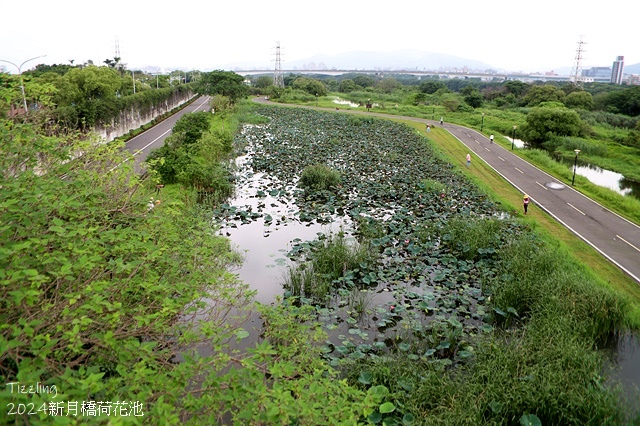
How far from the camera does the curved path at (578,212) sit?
1736 cm

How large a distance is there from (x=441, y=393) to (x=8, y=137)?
9565 mm

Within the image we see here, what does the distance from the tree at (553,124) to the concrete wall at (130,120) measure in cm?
4184

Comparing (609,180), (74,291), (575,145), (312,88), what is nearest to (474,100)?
(312,88)

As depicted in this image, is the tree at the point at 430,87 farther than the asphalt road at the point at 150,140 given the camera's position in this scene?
Yes

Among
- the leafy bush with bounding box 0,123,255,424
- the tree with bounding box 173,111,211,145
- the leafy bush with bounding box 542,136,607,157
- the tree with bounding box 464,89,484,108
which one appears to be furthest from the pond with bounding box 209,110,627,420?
→ the tree with bounding box 464,89,484,108

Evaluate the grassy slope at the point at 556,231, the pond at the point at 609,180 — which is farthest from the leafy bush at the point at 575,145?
the grassy slope at the point at 556,231

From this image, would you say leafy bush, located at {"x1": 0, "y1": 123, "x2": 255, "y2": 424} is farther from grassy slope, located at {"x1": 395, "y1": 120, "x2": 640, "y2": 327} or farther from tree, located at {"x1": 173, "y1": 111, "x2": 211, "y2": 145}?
tree, located at {"x1": 173, "y1": 111, "x2": 211, "y2": 145}

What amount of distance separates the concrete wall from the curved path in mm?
26567

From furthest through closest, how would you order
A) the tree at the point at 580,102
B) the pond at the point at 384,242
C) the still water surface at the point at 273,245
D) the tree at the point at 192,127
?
the tree at the point at 580,102 → the tree at the point at 192,127 → the pond at the point at 384,242 → the still water surface at the point at 273,245

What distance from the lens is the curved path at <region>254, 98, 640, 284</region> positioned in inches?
683

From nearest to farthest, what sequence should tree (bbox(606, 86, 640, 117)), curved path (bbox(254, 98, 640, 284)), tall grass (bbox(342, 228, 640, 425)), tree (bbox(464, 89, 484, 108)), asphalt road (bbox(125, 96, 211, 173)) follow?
1. tall grass (bbox(342, 228, 640, 425))
2. curved path (bbox(254, 98, 640, 284))
3. asphalt road (bbox(125, 96, 211, 173))
4. tree (bbox(606, 86, 640, 117))
5. tree (bbox(464, 89, 484, 108))

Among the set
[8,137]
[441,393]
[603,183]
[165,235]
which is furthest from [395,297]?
[603,183]

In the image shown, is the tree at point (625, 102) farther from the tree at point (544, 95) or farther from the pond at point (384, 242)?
the pond at point (384, 242)

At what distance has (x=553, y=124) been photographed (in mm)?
47625
